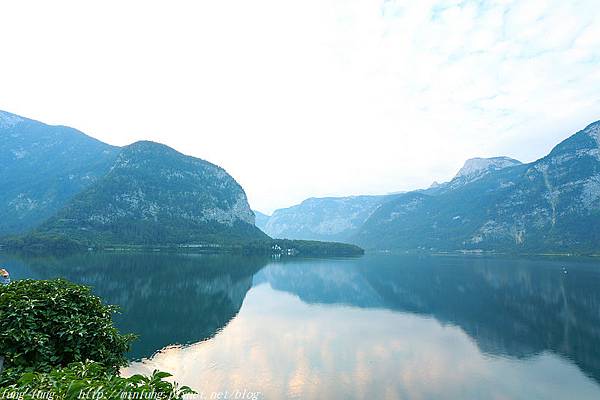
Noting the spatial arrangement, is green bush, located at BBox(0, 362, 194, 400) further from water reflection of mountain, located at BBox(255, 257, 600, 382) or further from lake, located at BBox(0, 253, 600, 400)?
water reflection of mountain, located at BBox(255, 257, 600, 382)

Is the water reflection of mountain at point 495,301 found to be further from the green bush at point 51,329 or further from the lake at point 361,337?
the green bush at point 51,329

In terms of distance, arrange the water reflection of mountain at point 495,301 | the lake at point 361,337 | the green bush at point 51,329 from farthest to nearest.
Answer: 1. the water reflection of mountain at point 495,301
2. the lake at point 361,337
3. the green bush at point 51,329

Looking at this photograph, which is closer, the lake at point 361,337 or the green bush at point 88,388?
the green bush at point 88,388

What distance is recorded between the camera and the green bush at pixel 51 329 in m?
Result: 16.0

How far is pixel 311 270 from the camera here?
7234 inches

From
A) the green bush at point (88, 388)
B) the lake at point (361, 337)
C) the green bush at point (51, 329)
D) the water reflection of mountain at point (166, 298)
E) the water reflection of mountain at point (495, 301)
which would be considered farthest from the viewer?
the water reflection of mountain at point (495, 301)

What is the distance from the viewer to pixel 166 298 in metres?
89.4

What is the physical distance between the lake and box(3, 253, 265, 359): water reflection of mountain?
13.2 inches

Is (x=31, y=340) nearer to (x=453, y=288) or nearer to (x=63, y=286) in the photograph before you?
(x=63, y=286)

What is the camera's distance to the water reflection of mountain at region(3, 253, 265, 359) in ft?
198

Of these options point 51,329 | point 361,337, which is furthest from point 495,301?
point 51,329

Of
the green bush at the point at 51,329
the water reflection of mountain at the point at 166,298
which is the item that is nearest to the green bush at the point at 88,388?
the green bush at the point at 51,329

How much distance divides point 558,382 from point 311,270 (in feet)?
464

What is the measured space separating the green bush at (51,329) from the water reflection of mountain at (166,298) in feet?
101
